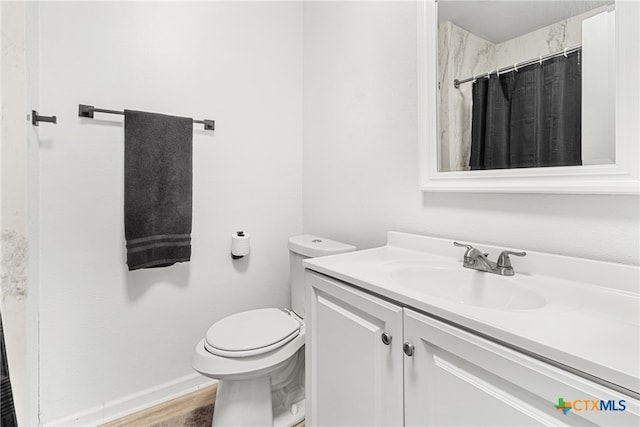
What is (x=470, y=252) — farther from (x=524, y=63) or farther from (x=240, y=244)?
(x=240, y=244)

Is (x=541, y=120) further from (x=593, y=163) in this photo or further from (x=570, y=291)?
(x=570, y=291)

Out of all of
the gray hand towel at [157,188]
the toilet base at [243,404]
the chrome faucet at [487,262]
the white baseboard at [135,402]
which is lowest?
the white baseboard at [135,402]

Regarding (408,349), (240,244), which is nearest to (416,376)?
(408,349)

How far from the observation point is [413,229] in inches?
50.4

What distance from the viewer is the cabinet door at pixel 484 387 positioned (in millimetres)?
477

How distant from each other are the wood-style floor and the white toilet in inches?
6.4

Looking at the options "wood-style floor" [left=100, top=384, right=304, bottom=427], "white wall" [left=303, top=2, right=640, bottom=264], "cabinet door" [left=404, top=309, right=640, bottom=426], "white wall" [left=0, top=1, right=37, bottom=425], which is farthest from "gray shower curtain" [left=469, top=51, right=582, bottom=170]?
"white wall" [left=0, top=1, right=37, bottom=425]

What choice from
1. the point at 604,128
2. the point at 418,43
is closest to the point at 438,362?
the point at 604,128

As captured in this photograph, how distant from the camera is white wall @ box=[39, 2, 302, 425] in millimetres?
1259

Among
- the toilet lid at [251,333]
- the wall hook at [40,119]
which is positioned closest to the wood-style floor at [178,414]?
the toilet lid at [251,333]

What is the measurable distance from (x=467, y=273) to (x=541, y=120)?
1.71ft

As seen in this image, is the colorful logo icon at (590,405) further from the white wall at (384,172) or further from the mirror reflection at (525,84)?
the mirror reflection at (525,84)

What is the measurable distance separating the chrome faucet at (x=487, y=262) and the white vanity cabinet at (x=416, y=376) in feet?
1.18

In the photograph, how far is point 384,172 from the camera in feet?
4.59
